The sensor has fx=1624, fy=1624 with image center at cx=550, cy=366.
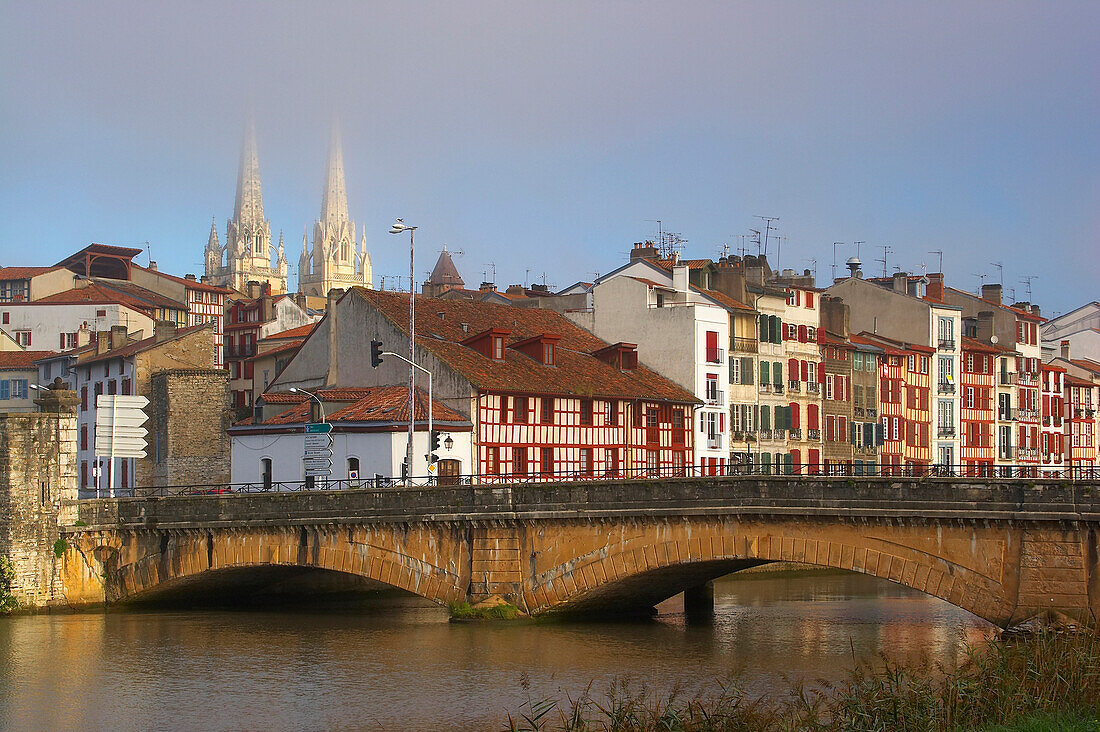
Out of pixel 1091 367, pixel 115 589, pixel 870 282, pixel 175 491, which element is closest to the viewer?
pixel 115 589

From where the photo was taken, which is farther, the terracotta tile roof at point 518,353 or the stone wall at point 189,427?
the stone wall at point 189,427

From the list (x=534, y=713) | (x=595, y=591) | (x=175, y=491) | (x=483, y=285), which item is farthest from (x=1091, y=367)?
(x=534, y=713)

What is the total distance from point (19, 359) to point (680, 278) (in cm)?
4343

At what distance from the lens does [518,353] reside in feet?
238

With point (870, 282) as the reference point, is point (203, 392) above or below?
below

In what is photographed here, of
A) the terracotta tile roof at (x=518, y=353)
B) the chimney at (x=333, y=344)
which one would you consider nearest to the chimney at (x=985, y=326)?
the terracotta tile roof at (x=518, y=353)

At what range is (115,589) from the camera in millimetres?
56500

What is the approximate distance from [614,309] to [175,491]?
23.4m

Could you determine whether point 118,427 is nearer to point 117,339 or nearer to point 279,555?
point 279,555

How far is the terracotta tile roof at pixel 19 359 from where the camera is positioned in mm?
97812

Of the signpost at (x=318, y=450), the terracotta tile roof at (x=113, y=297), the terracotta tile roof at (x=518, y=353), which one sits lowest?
the signpost at (x=318, y=450)

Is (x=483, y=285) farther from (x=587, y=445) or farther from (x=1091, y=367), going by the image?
(x=1091, y=367)

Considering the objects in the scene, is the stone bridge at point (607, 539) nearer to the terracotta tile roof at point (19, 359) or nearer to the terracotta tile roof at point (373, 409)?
the terracotta tile roof at point (373, 409)

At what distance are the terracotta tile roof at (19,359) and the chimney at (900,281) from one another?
5177 cm
